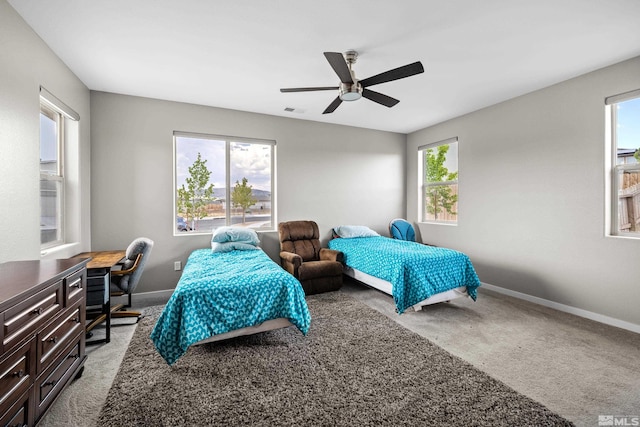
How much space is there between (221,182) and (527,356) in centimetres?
420

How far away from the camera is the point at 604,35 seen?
2445 mm

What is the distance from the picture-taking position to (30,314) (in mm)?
1434

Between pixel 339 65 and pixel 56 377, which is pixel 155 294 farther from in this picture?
pixel 339 65

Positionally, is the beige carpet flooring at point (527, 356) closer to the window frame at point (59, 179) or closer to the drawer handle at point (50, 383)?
the drawer handle at point (50, 383)

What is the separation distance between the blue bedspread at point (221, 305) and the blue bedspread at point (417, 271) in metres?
1.25

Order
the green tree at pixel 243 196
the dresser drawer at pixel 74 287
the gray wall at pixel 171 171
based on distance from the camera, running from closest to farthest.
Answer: the dresser drawer at pixel 74 287 → the gray wall at pixel 171 171 → the green tree at pixel 243 196

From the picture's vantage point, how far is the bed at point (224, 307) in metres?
2.20

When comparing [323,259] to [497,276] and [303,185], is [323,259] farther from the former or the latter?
[497,276]

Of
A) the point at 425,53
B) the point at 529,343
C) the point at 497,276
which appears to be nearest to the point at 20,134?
the point at 425,53

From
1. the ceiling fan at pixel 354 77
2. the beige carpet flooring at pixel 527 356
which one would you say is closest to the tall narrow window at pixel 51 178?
the beige carpet flooring at pixel 527 356

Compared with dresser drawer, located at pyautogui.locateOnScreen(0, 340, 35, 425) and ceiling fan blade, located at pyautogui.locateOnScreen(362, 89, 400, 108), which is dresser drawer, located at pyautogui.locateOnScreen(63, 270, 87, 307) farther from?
ceiling fan blade, located at pyautogui.locateOnScreen(362, 89, 400, 108)

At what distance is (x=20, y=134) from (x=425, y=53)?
139 inches

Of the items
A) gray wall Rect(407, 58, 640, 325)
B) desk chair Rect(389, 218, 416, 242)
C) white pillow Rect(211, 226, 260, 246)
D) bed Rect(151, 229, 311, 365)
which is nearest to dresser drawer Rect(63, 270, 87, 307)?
bed Rect(151, 229, 311, 365)

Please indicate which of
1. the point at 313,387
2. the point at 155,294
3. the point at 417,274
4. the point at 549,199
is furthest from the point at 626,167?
the point at 155,294
